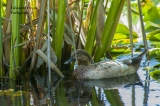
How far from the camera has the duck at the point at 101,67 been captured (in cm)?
699

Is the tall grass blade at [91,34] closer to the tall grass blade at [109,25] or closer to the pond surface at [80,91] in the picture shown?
the tall grass blade at [109,25]

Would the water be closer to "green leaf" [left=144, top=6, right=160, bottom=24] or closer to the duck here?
the duck

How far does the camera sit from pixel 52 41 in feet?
22.5

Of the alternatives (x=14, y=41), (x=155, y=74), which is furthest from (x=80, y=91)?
(x=155, y=74)

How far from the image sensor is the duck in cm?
699

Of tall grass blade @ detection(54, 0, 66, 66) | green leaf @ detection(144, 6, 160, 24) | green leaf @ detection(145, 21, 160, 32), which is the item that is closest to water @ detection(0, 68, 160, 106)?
tall grass blade @ detection(54, 0, 66, 66)

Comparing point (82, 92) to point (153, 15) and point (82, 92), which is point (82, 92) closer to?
point (82, 92)

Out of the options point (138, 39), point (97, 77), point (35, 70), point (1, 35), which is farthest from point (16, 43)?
point (138, 39)

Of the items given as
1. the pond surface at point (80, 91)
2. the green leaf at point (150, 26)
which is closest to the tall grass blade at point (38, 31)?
the pond surface at point (80, 91)

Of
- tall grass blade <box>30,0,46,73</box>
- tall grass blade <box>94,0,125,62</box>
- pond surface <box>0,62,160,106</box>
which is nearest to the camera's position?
pond surface <box>0,62,160,106</box>

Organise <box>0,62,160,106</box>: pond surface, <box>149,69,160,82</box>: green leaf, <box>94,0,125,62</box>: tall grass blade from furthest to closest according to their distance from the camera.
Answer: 1. <box>94,0,125,62</box>: tall grass blade
2. <box>149,69,160,82</box>: green leaf
3. <box>0,62,160,106</box>: pond surface

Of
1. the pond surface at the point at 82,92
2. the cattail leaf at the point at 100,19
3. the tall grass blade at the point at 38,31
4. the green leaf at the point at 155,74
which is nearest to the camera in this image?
the pond surface at the point at 82,92

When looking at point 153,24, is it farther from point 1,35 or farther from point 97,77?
point 1,35

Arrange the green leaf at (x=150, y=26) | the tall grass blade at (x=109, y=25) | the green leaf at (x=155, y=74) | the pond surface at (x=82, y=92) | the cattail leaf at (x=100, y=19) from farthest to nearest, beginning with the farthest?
the green leaf at (x=150, y=26)
the cattail leaf at (x=100, y=19)
the tall grass blade at (x=109, y=25)
the green leaf at (x=155, y=74)
the pond surface at (x=82, y=92)
